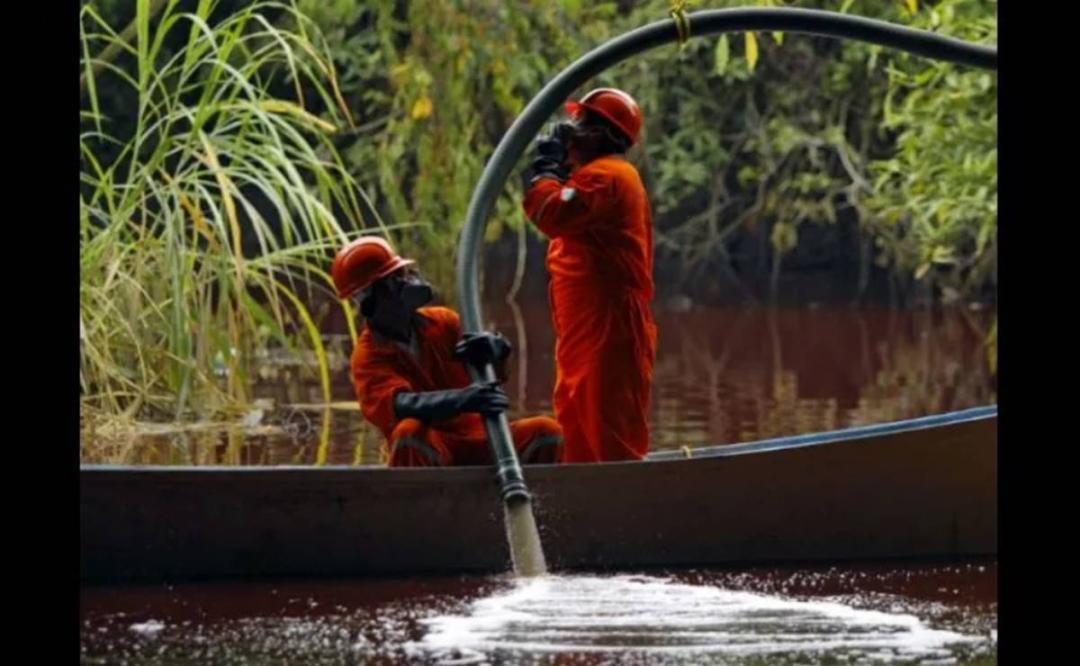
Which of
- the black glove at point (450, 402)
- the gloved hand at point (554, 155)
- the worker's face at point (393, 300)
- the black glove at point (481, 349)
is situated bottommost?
the black glove at point (450, 402)

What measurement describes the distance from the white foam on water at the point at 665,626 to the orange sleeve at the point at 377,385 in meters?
0.62

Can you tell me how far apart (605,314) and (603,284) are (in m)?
0.09

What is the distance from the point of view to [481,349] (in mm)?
7551

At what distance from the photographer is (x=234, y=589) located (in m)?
7.30

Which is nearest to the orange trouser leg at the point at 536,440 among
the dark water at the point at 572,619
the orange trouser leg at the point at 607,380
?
the orange trouser leg at the point at 607,380

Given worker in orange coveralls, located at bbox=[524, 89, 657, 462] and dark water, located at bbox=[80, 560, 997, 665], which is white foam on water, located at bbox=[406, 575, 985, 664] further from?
worker in orange coveralls, located at bbox=[524, 89, 657, 462]

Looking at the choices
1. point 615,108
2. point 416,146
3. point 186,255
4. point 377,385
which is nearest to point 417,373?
point 377,385

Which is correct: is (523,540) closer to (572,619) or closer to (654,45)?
(572,619)

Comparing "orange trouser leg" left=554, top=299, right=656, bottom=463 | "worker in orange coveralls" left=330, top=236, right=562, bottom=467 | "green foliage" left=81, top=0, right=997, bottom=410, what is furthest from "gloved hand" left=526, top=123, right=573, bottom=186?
"green foliage" left=81, top=0, right=997, bottom=410

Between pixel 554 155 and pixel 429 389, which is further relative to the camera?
pixel 554 155

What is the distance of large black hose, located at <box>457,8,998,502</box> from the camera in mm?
7980

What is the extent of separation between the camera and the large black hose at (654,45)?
7.98 meters

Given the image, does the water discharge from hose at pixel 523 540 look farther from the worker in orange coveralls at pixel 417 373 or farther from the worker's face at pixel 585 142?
the worker's face at pixel 585 142
